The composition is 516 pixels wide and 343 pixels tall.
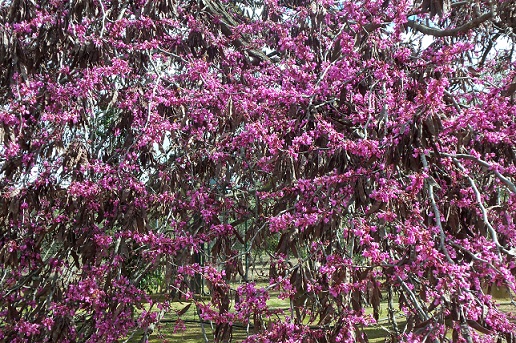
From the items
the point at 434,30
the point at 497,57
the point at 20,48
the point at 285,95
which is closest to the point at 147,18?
the point at 20,48

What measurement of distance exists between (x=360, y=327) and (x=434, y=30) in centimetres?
196

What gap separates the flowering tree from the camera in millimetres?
2109

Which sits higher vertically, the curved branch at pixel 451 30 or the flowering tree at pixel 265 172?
the curved branch at pixel 451 30

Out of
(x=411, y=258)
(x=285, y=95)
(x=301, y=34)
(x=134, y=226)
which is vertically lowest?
(x=411, y=258)

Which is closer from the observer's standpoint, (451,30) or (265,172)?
(451,30)

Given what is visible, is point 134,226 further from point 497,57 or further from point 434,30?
point 497,57

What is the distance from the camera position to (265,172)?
3207mm

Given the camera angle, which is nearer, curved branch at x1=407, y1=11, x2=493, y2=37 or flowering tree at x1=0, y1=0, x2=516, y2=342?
flowering tree at x1=0, y1=0, x2=516, y2=342

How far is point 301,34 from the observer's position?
3635mm

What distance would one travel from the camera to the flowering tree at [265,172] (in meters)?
2.11

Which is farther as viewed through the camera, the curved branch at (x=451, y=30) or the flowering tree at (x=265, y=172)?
the curved branch at (x=451, y=30)

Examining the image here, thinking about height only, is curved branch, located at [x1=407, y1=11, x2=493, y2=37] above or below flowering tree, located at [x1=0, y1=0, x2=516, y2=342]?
above

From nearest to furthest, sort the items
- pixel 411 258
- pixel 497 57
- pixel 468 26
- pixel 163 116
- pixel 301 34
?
pixel 411 258 < pixel 468 26 < pixel 163 116 < pixel 301 34 < pixel 497 57

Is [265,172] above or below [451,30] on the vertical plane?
below
